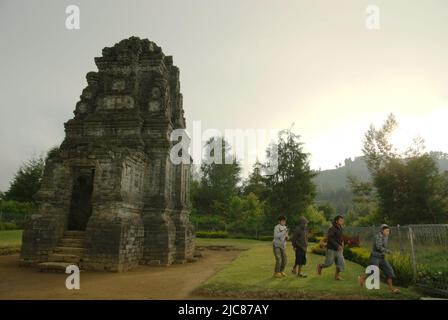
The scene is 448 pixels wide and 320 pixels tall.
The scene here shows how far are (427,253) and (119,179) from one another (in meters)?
10.8

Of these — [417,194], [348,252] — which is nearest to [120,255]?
[348,252]


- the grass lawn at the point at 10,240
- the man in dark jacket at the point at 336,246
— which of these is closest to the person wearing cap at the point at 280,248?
the man in dark jacket at the point at 336,246

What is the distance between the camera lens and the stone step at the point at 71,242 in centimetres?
1302

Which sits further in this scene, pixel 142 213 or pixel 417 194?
pixel 417 194

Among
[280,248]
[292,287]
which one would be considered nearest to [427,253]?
[292,287]

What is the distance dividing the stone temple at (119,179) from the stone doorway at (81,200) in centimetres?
5

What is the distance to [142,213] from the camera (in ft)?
49.0

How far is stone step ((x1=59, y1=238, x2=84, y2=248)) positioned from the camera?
13023mm

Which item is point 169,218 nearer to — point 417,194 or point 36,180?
point 417,194

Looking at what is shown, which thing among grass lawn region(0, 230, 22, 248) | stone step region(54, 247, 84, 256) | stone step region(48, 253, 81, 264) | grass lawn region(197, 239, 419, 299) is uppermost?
stone step region(54, 247, 84, 256)

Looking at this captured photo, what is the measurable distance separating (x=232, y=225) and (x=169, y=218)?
22.9 metres

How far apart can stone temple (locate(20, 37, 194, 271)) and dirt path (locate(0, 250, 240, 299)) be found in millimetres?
768

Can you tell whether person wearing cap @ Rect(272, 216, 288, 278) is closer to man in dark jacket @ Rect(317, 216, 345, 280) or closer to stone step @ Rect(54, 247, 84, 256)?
man in dark jacket @ Rect(317, 216, 345, 280)

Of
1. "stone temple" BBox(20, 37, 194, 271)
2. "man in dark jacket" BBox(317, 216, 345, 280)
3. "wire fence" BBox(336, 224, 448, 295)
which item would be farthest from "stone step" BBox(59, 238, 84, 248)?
"wire fence" BBox(336, 224, 448, 295)
